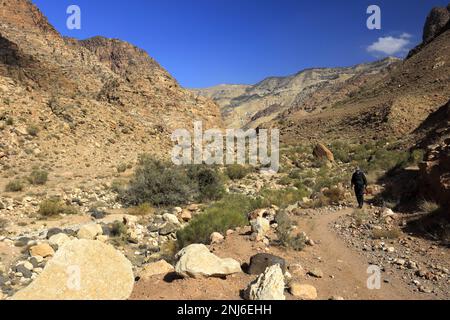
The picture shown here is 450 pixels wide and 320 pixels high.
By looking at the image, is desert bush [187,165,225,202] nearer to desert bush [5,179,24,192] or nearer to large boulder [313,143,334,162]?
desert bush [5,179,24,192]

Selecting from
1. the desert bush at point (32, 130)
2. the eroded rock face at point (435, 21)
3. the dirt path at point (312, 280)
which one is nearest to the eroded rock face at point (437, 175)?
the dirt path at point (312, 280)

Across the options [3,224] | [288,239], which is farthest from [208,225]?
[3,224]

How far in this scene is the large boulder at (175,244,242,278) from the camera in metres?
5.66

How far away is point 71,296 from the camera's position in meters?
4.62

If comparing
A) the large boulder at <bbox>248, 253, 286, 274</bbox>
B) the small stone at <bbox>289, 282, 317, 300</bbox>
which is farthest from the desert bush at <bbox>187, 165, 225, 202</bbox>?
the small stone at <bbox>289, 282, 317, 300</bbox>

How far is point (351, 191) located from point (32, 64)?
2769cm

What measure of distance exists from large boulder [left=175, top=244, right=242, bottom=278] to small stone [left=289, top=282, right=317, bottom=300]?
3.31 ft

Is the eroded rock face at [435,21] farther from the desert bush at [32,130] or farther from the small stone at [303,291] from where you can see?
the small stone at [303,291]

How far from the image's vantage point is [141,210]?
44.7ft

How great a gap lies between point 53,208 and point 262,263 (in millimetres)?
8442

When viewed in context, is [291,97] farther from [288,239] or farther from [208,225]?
[288,239]

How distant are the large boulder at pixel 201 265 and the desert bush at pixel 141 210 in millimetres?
7591

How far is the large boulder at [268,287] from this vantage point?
5.00 metres

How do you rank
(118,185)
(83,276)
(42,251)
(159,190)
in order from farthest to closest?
(118,185), (159,190), (42,251), (83,276)
